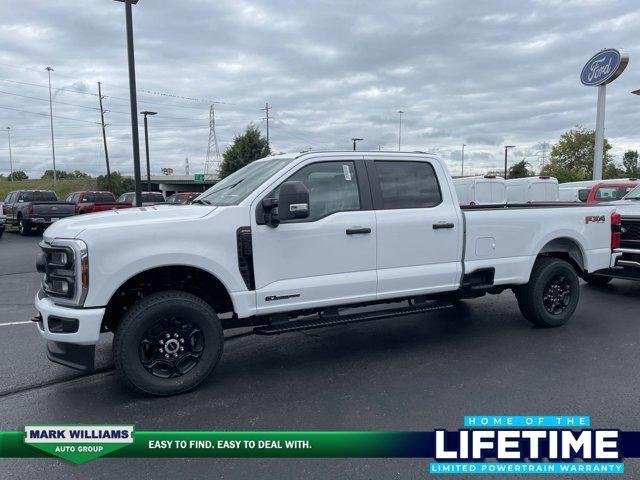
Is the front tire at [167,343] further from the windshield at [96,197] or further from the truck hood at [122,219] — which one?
the windshield at [96,197]

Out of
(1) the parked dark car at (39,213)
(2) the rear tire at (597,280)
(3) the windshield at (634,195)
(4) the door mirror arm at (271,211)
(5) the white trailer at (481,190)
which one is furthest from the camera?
(1) the parked dark car at (39,213)

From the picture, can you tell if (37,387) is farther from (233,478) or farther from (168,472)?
(233,478)

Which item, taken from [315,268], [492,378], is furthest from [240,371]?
[492,378]

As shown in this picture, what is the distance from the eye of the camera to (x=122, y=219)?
4301 mm

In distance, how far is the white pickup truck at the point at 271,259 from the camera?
4164mm

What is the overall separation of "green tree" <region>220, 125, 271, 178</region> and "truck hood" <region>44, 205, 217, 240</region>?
3633 centimetres

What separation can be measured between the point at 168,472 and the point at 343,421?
1.29 metres

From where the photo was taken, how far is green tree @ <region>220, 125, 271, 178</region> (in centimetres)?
4059

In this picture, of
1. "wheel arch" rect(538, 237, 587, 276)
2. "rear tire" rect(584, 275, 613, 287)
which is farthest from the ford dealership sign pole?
"wheel arch" rect(538, 237, 587, 276)

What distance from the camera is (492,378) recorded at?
15.6 feet

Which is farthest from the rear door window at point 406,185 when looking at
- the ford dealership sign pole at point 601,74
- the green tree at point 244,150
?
the green tree at point 244,150

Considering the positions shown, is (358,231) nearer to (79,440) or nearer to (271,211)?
(271,211)

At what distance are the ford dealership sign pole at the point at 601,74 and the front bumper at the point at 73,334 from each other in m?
23.1

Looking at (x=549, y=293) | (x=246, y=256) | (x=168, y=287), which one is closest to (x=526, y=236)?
(x=549, y=293)
